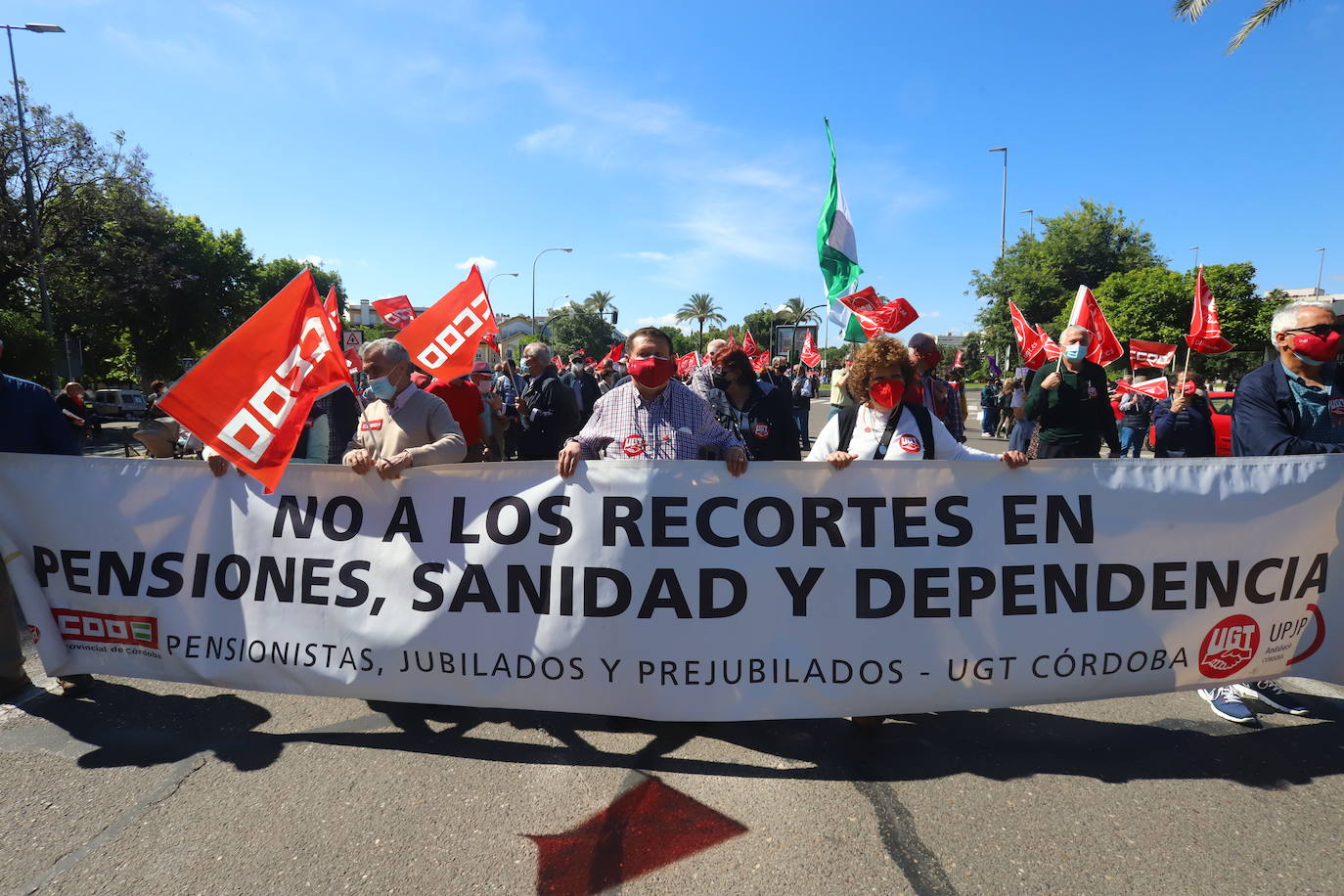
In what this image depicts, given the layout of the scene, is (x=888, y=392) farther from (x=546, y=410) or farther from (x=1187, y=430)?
(x=1187, y=430)

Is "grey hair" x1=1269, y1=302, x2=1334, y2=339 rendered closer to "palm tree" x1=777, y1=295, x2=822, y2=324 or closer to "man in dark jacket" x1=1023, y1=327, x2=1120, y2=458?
"man in dark jacket" x1=1023, y1=327, x2=1120, y2=458

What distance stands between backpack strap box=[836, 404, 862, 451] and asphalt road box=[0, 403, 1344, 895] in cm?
135

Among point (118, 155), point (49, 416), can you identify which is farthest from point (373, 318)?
point (49, 416)

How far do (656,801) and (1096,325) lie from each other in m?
6.79

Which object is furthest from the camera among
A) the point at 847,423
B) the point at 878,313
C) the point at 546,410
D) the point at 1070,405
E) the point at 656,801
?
the point at 878,313

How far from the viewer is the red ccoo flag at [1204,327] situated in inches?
298

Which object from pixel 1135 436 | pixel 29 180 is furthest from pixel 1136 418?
pixel 29 180

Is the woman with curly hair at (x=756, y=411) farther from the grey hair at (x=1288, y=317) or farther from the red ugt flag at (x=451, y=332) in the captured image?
the grey hair at (x=1288, y=317)

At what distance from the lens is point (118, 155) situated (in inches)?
1027

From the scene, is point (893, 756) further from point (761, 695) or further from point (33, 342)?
point (33, 342)

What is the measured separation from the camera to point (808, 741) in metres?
3.26

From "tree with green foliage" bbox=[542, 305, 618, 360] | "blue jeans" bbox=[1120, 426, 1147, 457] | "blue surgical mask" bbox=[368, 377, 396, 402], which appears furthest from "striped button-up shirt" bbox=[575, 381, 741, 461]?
"tree with green foliage" bbox=[542, 305, 618, 360]

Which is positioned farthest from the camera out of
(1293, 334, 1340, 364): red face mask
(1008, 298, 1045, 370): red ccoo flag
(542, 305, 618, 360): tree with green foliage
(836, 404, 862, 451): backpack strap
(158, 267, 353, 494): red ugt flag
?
(542, 305, 618, 360): tree with green foliage

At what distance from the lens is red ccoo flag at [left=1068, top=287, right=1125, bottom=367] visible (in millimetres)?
6497
